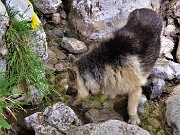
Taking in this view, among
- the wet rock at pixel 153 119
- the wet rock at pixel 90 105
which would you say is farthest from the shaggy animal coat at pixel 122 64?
the wet rock at pixel 90 105

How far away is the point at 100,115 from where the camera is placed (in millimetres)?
5379

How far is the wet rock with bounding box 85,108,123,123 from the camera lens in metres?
5.28

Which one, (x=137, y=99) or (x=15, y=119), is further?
(x=137, y=99)

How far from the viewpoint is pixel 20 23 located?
194 inches

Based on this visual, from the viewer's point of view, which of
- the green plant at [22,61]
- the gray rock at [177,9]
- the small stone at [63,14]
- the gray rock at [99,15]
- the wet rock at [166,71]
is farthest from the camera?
the gray rock at [177,9]

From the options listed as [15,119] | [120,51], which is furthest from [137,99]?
[15,119]

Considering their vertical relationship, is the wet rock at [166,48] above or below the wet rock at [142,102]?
above

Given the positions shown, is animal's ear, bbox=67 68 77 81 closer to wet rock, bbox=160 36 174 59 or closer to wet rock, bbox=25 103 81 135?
wet rock, bbox=25 103 81 135

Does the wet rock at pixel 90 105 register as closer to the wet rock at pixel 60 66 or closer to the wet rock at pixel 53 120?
the wet rock at pixel 53 120

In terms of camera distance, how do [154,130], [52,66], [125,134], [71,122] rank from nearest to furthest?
1. [125,134]
2. [71,122]
3. [154,130]
4. [52,66]

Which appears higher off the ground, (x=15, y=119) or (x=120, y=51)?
(x=120, y=51)

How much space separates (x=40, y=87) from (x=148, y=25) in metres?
1.85

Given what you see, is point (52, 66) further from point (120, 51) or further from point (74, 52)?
point (120, 51)

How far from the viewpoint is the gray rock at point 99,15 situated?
6543mm
